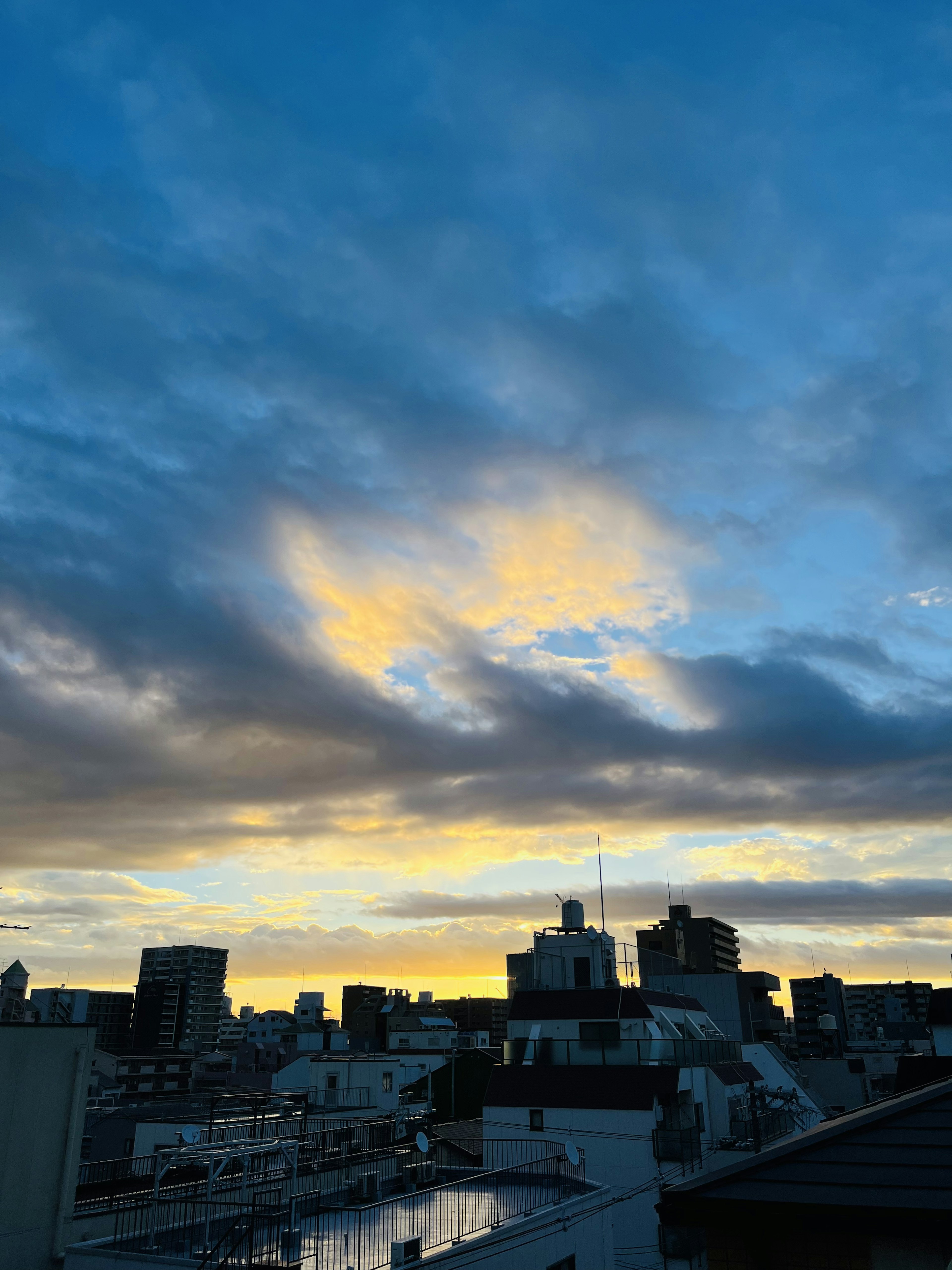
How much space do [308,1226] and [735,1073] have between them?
35.5 meters

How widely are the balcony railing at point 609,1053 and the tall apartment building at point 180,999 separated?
107 m

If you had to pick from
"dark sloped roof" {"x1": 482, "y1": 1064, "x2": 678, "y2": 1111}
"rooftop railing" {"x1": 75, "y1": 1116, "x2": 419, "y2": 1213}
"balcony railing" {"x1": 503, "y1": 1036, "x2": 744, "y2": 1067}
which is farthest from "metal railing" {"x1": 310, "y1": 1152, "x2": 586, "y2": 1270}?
"balcony railing" {"x1": 503, "y1": 1036, "x2": 744, "y2": 1067}

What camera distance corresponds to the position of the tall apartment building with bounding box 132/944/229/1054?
508 ft

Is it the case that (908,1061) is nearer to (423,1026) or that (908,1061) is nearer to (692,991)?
(692,991)

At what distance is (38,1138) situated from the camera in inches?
707

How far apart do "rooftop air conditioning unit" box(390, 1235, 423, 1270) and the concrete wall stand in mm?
6928

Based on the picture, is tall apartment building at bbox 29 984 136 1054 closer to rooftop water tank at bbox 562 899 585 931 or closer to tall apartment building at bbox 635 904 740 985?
tall apartment building at bbox 635 904 740 985

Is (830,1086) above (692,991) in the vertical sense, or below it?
below

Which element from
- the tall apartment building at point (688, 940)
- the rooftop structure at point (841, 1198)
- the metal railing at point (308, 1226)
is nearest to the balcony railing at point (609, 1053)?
the metal railing at point (308, 1226)

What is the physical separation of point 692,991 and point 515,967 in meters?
21.5

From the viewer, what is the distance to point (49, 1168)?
18094 millimetres

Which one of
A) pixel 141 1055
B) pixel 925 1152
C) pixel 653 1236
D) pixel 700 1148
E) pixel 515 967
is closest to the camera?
pixel 925 1152

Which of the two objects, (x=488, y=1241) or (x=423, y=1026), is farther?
(x=423, y=1026)

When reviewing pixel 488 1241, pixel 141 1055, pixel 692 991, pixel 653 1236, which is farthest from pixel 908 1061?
pixel 141 1055
